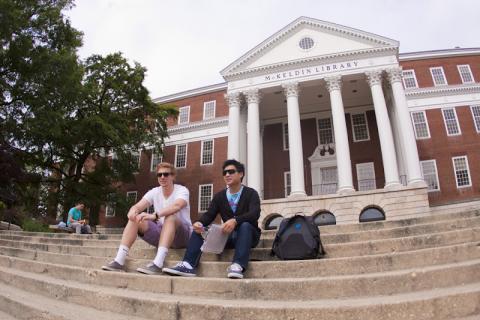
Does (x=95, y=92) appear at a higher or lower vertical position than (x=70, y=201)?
higher

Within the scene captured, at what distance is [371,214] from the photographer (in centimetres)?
2033

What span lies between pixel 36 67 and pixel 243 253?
18440mm

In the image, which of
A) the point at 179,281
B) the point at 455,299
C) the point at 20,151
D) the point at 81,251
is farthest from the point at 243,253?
the point at 20,151

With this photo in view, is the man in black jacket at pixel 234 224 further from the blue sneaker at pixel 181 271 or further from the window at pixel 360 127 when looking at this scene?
the window at pixel 360 127

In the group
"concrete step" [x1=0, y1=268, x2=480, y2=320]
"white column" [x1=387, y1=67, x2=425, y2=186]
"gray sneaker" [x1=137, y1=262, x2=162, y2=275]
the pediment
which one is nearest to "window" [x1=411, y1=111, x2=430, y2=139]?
"white column" [x1=387, y1=67, x2=425, y2=186]

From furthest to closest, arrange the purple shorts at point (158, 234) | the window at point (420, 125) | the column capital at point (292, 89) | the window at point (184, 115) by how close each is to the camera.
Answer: the window at point (184, 115), the window at point (420, 125), the column capital at point (292, 89), the purple shorts at point (158, 234)

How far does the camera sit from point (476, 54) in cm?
2809

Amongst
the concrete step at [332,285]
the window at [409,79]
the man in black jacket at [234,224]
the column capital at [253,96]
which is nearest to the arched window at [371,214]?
the column capital at [253,96]

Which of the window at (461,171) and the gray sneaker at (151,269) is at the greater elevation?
the window at (461,171)

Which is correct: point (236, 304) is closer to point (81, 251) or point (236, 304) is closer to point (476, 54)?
point (81, 251)

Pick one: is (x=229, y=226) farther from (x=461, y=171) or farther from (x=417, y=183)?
(x=461, y=171)

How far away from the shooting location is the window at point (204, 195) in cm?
2941

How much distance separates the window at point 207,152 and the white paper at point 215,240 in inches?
1014

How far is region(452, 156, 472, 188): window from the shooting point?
944 inches
